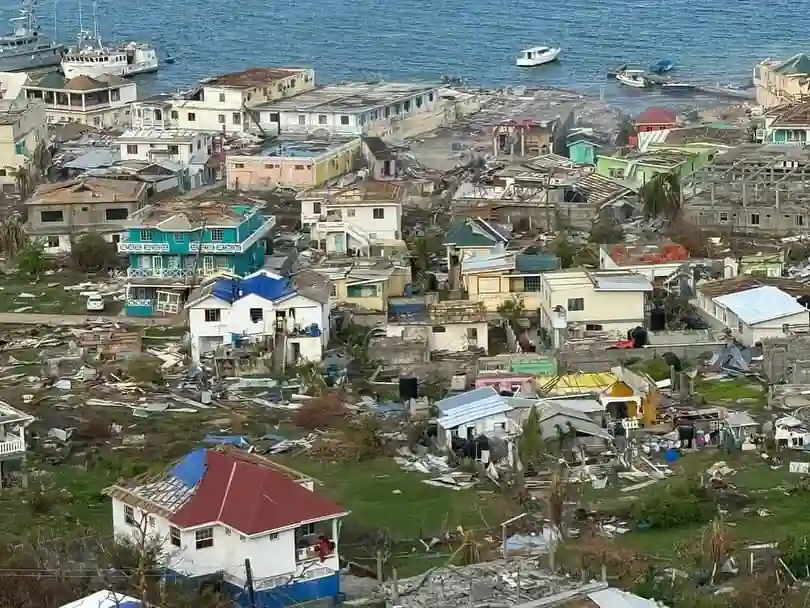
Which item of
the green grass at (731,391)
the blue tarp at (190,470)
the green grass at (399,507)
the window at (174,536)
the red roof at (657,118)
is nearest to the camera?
the window at (174,536)

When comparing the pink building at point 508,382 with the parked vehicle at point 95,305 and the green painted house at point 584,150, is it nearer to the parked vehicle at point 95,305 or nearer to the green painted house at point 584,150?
the parked vehicle at point 95,305

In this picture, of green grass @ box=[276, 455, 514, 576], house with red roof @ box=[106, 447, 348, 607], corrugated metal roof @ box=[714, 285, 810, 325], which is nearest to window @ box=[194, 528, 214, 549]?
house with red roof @ box=[106, 447, 348, 607]

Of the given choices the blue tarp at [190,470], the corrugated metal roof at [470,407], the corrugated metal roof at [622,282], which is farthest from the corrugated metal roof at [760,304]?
the blue tarp at [190,470]

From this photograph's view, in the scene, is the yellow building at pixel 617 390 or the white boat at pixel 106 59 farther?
the white boat at pixel 106 59

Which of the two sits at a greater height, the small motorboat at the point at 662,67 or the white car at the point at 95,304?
the white car at the point at 95,304

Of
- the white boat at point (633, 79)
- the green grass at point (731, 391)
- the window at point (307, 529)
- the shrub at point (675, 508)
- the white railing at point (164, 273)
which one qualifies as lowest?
the white boat at point (633, 79)

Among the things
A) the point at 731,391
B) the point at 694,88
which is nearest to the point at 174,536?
the point at 731,391

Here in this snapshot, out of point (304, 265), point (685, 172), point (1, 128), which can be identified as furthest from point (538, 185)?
point (1, 128)

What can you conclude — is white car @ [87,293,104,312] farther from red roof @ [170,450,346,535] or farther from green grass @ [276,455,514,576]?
red roof @ [170,450,346,535]
